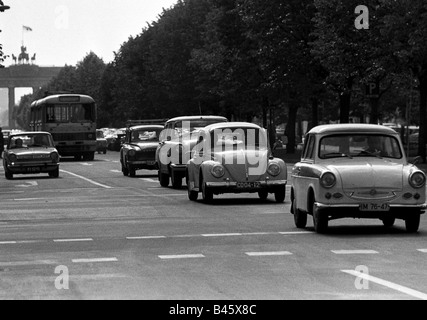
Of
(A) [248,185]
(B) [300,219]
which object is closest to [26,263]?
(B) [300,219]

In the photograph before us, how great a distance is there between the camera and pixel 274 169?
27.5 meters

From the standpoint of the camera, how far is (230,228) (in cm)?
2073

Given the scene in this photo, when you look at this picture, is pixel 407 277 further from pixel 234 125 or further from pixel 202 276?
pixel 234 125

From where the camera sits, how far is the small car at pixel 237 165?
2725 centimetres

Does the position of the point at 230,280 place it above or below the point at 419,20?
below

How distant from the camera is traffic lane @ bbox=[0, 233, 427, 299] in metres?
12.1

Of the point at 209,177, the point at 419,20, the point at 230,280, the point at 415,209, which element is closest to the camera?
the point at 230,280

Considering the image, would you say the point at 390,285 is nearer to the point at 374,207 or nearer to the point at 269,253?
the point at 269,253

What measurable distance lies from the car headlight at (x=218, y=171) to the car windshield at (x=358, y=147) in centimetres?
730

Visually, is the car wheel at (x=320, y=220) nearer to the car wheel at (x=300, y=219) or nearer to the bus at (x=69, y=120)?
the car wheel at (x=300, y=219)

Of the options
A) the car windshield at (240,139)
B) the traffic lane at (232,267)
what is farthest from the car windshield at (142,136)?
the traffic lane at (232,267)

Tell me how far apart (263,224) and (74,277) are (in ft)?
26.7

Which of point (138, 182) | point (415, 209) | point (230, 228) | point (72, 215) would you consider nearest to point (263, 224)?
point (230, 228)

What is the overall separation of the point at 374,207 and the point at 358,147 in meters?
1.38
